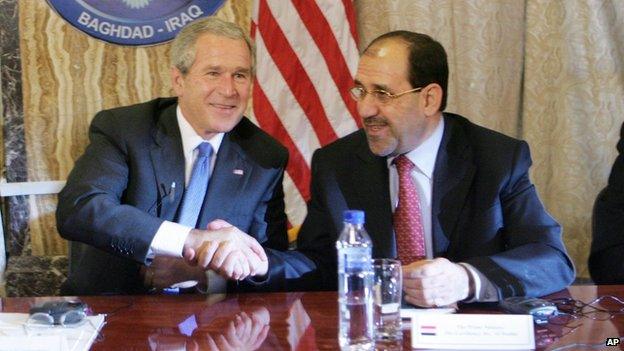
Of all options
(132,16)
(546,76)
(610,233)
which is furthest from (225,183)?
(546,76)

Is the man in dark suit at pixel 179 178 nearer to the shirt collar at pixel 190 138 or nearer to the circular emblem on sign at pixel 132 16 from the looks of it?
the shirt collar at pixel 190 138

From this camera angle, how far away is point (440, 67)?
114 inches

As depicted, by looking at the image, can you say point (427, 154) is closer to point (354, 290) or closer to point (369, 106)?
point (369, 106)

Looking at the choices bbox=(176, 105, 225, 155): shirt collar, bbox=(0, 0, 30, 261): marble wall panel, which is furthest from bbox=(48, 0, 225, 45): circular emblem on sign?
bbox=(176, 105, 225, 155): shirt collar

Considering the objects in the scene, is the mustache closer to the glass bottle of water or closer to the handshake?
the handshake

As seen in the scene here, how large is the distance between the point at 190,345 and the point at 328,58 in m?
2.23

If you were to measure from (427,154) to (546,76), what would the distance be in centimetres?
124

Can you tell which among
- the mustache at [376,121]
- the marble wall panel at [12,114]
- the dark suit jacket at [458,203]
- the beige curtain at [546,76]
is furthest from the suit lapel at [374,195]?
the marble wall panel at [12,114]

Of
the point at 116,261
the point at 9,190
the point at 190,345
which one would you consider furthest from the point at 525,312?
the point at 9,190

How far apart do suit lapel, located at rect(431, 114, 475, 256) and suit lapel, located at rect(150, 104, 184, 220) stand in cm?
89

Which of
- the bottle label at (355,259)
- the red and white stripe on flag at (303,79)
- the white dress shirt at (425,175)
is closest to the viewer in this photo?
the bottle label at (355,259)

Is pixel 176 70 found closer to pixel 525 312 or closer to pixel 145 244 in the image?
pixel 145 244

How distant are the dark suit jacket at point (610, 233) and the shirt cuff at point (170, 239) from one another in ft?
4.72

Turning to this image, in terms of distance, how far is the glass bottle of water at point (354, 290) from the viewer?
6.33 ft
